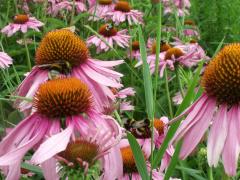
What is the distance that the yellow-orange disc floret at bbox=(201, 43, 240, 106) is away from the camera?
1002 mm

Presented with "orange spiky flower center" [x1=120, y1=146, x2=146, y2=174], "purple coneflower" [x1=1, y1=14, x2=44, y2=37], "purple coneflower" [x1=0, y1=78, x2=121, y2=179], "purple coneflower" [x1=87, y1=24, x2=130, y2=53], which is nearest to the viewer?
"purple coneflower" [x1=0, y1=78, x2=121, y2=179]

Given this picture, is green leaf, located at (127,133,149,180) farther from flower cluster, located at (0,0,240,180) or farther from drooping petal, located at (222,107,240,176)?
drooping petal, located at (222,107,240,176)

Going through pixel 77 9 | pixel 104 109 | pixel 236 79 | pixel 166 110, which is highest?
pixel 236 79

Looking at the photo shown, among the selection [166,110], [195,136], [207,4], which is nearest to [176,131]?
[195,136]

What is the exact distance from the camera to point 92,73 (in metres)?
1.28

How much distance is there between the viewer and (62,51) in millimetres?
1301

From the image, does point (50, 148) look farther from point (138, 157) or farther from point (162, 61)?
point (162, 61)

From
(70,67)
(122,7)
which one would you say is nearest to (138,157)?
(70,67)

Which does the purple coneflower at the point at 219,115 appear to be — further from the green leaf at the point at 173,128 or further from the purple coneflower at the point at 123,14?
the purple coneflower at the point at 123,14

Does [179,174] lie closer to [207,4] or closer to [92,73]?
[92,73]

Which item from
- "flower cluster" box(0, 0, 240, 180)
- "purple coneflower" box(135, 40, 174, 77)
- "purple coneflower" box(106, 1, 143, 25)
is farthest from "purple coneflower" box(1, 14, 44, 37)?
"flower cluster" box(0, 0, 240, 180)

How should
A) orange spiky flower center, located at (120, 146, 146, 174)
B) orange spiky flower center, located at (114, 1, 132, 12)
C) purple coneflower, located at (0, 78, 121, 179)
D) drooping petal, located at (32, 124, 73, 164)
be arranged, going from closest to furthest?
1. drooping petal, located at (32, 124, 73, 164)
2. purple coneflower, located at (0, 78, 121, 179)
3. orange spiky flower center, located at (120, 146, 146, 174)
4. orange spiky flower center, located at (114, 1, 132, 12)

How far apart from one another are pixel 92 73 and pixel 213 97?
345 mm

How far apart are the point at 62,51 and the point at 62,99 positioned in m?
0.31
